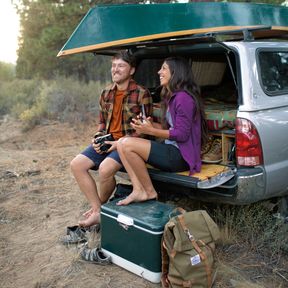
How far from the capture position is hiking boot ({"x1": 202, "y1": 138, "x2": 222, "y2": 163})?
3990 mm

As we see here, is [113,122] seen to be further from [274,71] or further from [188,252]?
[188,252]

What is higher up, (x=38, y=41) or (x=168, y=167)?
(x=38, y=41)

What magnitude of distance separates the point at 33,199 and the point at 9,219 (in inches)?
24.3

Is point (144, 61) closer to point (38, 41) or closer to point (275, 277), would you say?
point (275, 277)

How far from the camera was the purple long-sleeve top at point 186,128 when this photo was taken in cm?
361

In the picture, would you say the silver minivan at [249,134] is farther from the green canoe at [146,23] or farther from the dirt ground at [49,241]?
the dirt ground at [49,241]

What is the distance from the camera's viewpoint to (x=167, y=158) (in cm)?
369

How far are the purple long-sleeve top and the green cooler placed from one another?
0.49m

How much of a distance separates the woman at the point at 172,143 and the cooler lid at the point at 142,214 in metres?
0.09

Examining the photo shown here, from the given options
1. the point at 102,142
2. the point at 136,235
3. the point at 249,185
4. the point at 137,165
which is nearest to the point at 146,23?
the point at 102,142

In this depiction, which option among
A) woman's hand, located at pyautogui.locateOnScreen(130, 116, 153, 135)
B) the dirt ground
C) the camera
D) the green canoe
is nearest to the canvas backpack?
the dirt ground

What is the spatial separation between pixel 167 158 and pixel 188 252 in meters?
0.95

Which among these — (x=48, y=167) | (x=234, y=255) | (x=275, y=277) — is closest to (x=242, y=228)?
(x=234, y=255)

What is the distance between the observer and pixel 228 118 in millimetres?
3883
